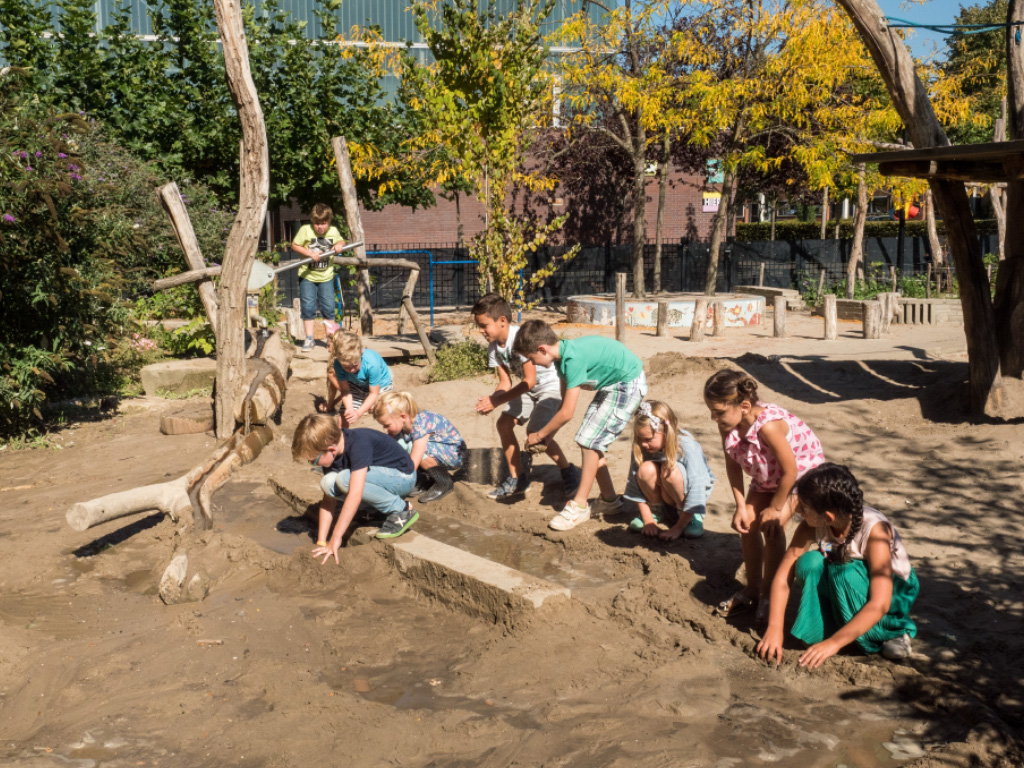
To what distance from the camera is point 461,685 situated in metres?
3.99

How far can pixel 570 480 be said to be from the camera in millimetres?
6590

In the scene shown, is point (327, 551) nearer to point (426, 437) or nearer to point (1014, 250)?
point (426, 437)

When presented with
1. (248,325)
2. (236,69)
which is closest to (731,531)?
(236,69)

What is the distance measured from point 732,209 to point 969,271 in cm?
1551

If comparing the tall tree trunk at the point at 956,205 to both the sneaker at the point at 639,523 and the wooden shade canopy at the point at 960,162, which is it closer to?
the wooden shade canopy at the point at 960,162

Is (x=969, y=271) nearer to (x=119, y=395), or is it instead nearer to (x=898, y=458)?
(x=898, y=458)

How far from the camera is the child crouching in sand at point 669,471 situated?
17.3ft

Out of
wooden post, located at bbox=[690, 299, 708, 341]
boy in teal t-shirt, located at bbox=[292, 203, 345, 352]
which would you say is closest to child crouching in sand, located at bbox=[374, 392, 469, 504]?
boy in teal t-shirt, located at bbox=[292, 203, 345, 352]

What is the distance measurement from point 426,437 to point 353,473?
1066 mm

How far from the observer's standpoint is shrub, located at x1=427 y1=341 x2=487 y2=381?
33.9 feet

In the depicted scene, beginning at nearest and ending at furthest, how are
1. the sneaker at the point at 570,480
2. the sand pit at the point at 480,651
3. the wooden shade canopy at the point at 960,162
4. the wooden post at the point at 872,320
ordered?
the sand pit at the point at 480,651, the sneaker at the point at 570,480, the wooden shade canopy at the point at 960,162, the wooden post at the point at 872,320

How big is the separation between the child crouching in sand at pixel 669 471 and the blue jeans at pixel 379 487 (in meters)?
1.39

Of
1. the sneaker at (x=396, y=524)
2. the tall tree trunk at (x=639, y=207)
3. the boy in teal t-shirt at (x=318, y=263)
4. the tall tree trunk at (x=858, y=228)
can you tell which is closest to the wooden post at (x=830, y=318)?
the tall tree trunk at (x=858, y=228)

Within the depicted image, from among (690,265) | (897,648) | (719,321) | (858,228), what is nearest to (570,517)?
(897,648)
